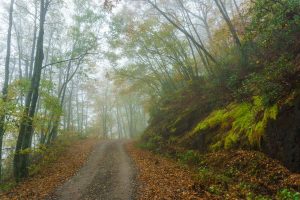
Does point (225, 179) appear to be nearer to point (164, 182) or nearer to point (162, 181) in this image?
point (164, 182)

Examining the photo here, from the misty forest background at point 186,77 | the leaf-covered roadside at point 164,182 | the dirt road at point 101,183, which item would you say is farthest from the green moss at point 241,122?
the dirt road at point 101,183

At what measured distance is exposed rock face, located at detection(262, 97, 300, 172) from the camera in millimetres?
7438

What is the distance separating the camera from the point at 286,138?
309 inches

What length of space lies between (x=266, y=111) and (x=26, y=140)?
1113cm

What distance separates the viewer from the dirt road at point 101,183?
29.4 feet

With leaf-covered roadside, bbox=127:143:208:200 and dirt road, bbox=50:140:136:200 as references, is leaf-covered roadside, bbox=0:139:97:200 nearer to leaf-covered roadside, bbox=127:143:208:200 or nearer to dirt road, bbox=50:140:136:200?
dirt road, bbox=50:140:136:200

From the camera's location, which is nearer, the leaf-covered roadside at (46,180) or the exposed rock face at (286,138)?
the exposed rock face at (286,138)

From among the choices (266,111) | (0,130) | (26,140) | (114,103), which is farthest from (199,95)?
(114,103)

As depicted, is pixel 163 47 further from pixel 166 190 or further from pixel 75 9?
pixel 166 190

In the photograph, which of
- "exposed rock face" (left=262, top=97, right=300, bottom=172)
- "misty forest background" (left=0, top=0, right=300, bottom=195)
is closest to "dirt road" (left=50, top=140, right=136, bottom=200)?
"misty forest background" (left=0, top=0, right=300, bottom=195)

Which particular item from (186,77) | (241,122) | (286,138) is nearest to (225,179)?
(286,138)

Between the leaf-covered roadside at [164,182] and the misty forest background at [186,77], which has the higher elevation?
the misty forest background at [186,77]

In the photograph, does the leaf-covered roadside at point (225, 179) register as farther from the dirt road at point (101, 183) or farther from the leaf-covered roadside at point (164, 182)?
the dirt road at point (101, 183)

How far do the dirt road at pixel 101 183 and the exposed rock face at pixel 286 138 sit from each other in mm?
4845
